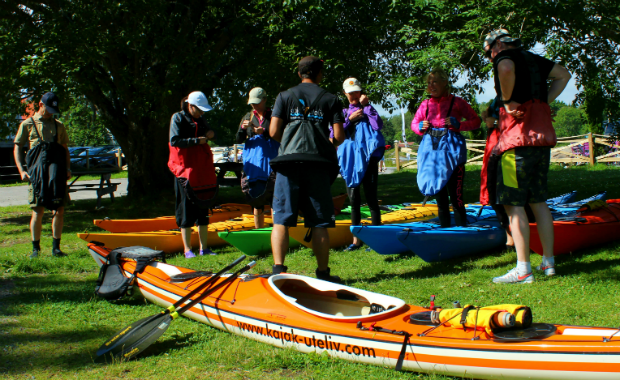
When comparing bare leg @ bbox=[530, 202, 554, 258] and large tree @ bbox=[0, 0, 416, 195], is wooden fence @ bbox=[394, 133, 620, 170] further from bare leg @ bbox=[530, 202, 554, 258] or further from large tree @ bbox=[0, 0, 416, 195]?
bare leg @ bbox=[530, 202, 554, 258]

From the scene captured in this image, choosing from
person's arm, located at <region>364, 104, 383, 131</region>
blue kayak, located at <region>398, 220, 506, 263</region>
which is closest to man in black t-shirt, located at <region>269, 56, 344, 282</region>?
blue kayak, located at <region>398, 220, 506, 263</region>

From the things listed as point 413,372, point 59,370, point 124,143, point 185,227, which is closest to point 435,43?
point 185,227

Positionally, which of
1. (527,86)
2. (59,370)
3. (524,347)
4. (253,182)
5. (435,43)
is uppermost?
(435,43)

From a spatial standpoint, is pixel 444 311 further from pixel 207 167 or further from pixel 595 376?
pixel 207 167

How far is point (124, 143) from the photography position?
1022 cm

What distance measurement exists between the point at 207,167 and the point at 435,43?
3492mm

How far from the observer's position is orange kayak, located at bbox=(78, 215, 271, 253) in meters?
5.33

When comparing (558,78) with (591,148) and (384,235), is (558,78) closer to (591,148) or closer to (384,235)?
(384,235)

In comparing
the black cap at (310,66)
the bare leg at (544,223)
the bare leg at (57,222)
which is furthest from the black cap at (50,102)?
the bare leg at (544,223)

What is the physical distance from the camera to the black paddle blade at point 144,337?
2.81 m

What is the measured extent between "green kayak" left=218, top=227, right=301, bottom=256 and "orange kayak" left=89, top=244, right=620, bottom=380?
1513 mm

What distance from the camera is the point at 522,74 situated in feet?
11.9

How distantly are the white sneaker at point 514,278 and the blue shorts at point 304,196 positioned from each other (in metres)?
1.30

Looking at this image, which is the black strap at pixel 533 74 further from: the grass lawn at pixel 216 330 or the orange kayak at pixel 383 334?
the orange kayak at pixel 383 334
